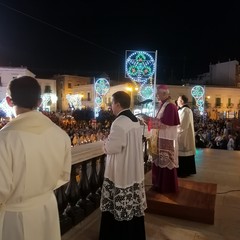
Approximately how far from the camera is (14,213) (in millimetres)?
1786

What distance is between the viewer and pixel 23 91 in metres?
1.81

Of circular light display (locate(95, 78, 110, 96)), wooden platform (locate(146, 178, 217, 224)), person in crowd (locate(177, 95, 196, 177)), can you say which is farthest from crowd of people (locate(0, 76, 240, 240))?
circular light display (locate(95, 78, 110, 96))

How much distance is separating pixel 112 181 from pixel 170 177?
1.76 meters

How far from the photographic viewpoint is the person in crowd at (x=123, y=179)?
3.09 meters

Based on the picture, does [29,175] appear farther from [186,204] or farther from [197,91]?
[197,91]

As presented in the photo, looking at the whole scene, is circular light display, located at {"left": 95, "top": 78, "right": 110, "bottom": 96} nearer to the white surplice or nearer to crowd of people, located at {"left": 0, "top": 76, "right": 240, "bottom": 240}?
crowd of people, located at {"left": 0, "top": 76, "right": 240, "bottom": 240}

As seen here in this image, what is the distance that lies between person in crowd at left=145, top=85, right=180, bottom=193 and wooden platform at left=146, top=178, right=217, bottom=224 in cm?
18

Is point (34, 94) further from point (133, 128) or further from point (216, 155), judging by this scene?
point (216, 155)

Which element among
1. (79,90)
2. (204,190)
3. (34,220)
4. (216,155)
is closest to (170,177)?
(204,190)

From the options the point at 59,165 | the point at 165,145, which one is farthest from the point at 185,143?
the point at 59,165

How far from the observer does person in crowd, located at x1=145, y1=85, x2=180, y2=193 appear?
4.61 meters

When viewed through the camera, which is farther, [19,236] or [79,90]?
[79,90]

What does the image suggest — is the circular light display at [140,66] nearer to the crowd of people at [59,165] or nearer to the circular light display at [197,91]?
the crowd of people at [59,165]

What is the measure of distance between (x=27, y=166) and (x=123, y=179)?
5.04 ft
